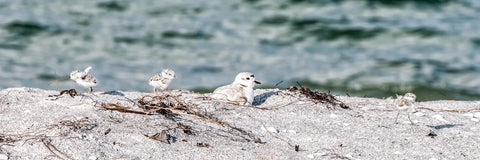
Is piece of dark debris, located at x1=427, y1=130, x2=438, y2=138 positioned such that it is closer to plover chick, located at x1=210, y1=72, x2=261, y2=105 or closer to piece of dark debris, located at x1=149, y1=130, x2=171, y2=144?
plover chick, located at x1=210, y1=72, x2=261, y2=105

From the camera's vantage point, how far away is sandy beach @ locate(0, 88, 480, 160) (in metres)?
4.61

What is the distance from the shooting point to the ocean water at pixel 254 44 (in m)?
12.2

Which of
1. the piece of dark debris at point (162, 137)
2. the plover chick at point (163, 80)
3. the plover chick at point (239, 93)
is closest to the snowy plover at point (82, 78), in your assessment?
the plover chick at point (163, 80)

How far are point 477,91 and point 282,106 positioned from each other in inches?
274

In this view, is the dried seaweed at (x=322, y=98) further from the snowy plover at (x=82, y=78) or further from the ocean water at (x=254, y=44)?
the ocean water at (x=254, y=44)

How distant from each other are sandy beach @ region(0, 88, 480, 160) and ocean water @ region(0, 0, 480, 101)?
5.53 metres

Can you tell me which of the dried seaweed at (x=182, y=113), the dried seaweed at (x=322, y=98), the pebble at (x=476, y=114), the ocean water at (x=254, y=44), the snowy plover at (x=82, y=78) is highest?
the ocean water at (x=254, y=44)

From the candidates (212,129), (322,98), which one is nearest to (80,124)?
(212,129)

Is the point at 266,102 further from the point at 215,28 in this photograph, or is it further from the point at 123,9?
the point at 123,9

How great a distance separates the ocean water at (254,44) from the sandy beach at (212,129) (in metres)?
5.53

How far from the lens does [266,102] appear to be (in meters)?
6.24

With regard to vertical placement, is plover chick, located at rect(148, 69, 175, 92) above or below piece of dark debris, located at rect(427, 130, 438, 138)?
above

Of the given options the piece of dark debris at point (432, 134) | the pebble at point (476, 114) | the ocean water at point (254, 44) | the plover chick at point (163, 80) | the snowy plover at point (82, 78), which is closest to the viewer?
the piece of dark debris at point (432, 134)

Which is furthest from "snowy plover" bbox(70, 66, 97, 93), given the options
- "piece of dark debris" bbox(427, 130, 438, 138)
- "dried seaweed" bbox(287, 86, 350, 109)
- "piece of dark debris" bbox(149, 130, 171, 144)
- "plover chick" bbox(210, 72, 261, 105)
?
"piece of dark debris" bbox(427, 130, 438, 138)
